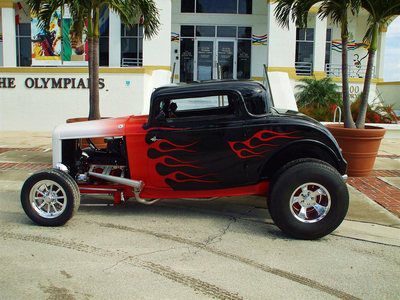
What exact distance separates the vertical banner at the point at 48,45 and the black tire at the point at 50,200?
13310 millimetres

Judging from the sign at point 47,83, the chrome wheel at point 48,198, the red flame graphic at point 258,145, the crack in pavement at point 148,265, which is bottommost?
the crack in pavement at point 148,265

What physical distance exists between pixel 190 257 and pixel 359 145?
5.03 metres

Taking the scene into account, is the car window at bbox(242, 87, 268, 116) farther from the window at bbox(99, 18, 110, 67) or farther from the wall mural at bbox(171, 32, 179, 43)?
the wall mural at bbox(171, 32, 179, 43)

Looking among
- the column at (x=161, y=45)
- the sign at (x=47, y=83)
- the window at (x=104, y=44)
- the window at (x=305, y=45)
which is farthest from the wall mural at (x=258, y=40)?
the sign at (x=47, y=83)

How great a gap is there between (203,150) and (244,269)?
177 centimetres

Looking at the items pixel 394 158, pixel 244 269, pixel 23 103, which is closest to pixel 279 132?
pixel 244 269

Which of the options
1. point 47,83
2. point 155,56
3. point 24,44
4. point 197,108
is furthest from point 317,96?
point 24,44

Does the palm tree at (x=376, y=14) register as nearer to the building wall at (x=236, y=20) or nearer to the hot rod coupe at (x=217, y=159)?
the hot rod coupe at (x=217, y=159)

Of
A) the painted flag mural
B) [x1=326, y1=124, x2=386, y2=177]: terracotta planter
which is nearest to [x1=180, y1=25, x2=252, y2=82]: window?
the painted flag mural

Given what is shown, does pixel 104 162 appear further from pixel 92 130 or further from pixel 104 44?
pixel 104 44

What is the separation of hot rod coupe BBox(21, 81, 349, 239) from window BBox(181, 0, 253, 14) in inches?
707

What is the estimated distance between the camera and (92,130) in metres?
6.20

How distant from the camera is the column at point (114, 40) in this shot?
65.0 ft

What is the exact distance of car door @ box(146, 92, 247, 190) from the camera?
592cm
